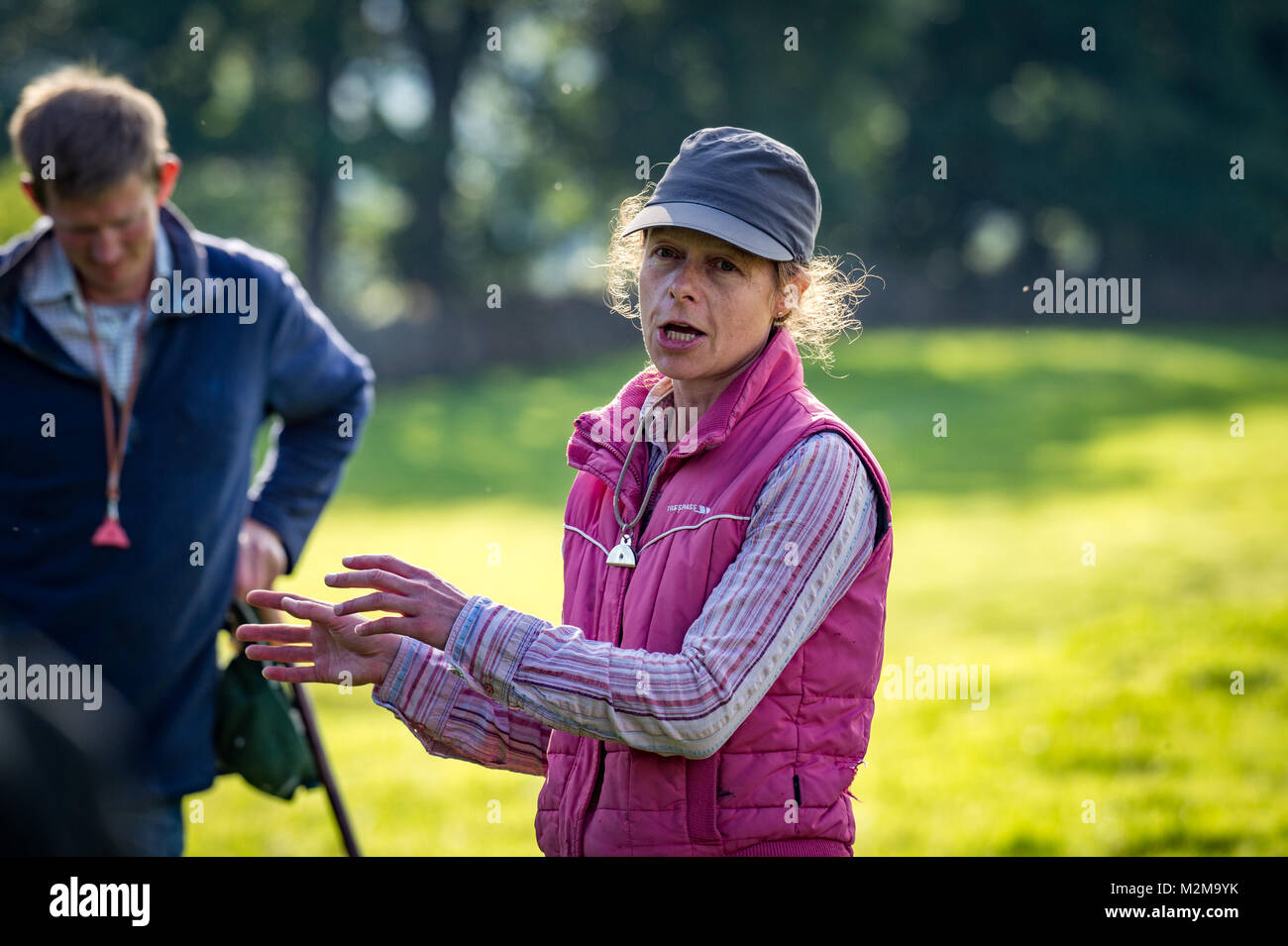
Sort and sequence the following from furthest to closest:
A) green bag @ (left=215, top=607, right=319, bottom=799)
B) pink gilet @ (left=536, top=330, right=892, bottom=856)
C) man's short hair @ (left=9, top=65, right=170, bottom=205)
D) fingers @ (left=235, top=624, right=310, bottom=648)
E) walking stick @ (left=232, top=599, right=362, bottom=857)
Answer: walking stick @ (left=232, top=599, right=362, bottom=857) < green bag @ (left=215, top=607, right=319, bottom=799) < man's short hair @ (left=9, top=65, right=170, bottom=205) < fingers @ (left=235, top=624, right=310, bottom=648) < pink gilet @ (left=536, top=330, right=892, bottom=856)

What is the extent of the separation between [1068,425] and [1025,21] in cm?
2148

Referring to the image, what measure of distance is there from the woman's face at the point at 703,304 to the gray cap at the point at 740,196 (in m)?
0.07

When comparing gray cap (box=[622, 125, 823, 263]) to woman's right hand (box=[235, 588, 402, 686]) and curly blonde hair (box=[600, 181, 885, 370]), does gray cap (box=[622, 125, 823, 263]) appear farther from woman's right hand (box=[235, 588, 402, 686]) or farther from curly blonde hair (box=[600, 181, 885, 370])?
woman's right hand (box=[235, 588, 402, 686])

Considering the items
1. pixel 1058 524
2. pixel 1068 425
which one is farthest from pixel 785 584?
pixel 1068 425

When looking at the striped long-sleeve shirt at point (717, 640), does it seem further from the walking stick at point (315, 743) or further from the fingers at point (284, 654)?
the walking stick at point (315, 743)

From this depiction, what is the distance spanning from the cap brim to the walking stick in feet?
6.71

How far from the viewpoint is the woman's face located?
2473 millimetres

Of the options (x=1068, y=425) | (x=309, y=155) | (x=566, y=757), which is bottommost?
(x=566, y=757)

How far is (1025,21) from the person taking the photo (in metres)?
38.3

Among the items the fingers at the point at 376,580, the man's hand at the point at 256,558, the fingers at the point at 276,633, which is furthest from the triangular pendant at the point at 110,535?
the fingers at the point at 376,580

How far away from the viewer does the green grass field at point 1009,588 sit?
6.25 metres

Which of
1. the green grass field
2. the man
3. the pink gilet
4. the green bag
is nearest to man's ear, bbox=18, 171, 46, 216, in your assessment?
the man

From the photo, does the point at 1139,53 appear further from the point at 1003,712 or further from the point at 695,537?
the point at 695,537

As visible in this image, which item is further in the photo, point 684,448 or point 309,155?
point 309,155
